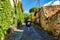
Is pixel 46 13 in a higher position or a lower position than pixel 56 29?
higher

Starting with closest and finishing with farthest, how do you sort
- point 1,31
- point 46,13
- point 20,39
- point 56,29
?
1. point 1,31
2. point 20,39
3. point 56,29
4. point 46,13

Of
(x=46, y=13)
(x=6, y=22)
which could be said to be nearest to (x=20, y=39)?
(x=6, y=22)

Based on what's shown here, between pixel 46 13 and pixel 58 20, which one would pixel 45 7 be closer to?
pixel 46 13

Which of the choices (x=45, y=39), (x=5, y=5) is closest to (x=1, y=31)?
(x=5, y=5)

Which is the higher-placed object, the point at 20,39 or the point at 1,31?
the point at 1,31

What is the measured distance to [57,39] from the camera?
11281mm

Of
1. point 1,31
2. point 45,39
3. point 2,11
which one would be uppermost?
point 2,11

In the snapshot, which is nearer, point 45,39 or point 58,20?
point 45,39


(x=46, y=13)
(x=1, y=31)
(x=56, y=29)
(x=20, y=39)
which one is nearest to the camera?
(x=1, y=31)

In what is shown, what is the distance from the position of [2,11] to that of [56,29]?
543 centimetres

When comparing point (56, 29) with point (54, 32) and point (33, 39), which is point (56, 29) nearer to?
point (54, 32)

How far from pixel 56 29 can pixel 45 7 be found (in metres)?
5.50

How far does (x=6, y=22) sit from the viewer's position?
905 centimetres

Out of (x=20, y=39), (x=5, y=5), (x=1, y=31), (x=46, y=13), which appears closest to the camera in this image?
(x=1, y=31)
